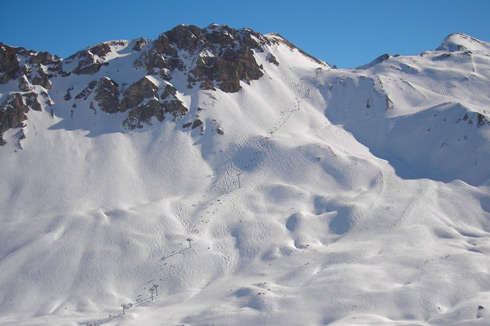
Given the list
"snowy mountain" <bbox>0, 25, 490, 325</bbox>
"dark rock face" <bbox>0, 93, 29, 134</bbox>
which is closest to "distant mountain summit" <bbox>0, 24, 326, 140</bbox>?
"dark rock face" <bbox>0, 93, 29, 134</bbox>

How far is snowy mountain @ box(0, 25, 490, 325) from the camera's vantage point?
150ft

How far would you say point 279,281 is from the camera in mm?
48688

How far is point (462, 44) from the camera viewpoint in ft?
435

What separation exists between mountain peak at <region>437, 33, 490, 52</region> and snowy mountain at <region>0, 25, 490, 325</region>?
642 inches

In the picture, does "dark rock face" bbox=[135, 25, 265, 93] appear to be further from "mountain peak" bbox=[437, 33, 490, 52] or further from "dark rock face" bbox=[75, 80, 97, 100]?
"mountain peak" bbox=[437, 33, 490, 52]

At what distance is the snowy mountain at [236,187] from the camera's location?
45812mm

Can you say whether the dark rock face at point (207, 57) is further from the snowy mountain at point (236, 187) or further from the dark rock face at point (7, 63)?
the dark rock face at point (7, 63)

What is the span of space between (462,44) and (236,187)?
4309 inches

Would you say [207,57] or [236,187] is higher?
[207,57]

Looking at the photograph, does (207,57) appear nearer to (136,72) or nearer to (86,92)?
(136,72)

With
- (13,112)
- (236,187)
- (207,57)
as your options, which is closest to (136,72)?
(207,57)

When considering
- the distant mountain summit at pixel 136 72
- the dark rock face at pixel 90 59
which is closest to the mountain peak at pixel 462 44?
the distant mountain summit at pixel 136 72

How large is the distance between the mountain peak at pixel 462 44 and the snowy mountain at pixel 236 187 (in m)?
16.3

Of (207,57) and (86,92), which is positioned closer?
(86,92)
